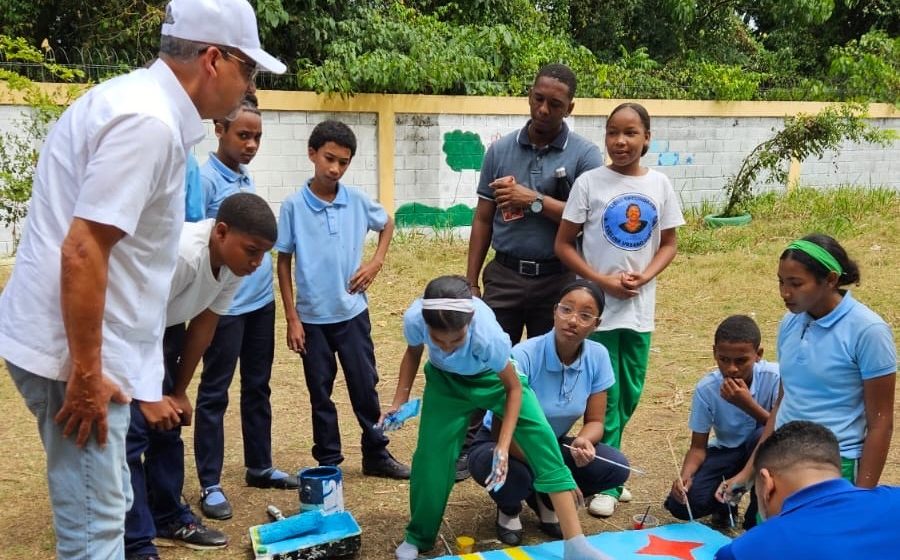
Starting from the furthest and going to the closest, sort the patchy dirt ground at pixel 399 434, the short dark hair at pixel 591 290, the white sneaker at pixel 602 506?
the white sneaker at pixel 602 506 → the patchy dirt ground at pixel 399 434 → the short dark hair at pixel 591 290

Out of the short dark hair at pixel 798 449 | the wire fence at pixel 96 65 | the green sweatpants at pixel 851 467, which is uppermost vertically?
the wire fence at pixel 96 65

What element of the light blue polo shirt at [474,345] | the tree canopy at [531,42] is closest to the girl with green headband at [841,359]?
the light blue polo shirt at [474,345]

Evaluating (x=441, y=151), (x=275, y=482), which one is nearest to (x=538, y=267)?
(x=275, y=482)

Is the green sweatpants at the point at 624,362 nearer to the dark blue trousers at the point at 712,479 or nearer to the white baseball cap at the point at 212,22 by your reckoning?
the dark blue trousers at the point at 712,479

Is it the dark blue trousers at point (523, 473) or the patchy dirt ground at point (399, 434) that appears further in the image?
the patchy dirt ground at point (399, 434)

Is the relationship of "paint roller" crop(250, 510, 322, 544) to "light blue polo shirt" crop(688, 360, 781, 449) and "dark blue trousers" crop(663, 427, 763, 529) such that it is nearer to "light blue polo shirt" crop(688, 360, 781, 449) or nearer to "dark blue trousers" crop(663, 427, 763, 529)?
"dark blue trousers" crop(663, 427, 763, 529)

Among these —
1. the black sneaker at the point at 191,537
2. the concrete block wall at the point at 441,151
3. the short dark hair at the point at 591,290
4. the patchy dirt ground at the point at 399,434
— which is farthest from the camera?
the concrete block wall at the point at 441,151

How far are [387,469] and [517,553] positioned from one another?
0.99 m

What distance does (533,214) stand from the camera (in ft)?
13.6

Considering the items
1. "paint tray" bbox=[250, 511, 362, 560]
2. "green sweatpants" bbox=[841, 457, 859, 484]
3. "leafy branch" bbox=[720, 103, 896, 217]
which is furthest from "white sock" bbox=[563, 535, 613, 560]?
"leafy branch" bbox=[720, 103, 896, 217]

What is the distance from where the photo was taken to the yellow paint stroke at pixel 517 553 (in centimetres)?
332

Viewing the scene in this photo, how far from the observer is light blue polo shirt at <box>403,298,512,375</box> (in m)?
3.23

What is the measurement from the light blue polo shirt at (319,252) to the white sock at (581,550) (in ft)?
4.67

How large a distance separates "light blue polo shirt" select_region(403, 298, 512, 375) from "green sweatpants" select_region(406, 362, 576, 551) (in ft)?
Answer: 0.22
